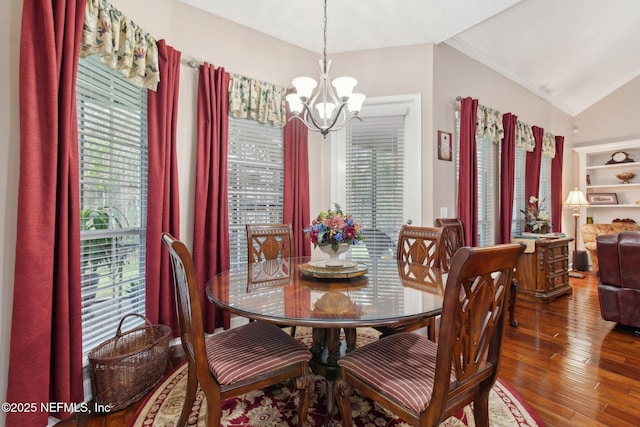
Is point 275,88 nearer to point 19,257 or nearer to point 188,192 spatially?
point 188,192

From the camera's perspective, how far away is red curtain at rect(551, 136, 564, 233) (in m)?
5.17

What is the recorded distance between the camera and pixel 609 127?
17.4 feet

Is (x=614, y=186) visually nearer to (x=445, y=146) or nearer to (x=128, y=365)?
(x=445, y=146)

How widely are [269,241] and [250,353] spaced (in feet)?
4.15

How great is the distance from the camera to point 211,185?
267 centimetres

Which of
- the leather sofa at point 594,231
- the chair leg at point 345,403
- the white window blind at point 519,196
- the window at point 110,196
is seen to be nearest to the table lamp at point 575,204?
the leather sofa at point 594,231

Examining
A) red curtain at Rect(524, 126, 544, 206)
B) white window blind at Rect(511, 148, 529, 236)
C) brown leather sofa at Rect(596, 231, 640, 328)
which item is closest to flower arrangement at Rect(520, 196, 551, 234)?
white window blind at Rect(511, 148, 529, 236)

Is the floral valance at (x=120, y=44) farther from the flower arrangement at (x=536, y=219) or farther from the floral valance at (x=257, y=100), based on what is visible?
the flower arrangement at (x=536, y=219)

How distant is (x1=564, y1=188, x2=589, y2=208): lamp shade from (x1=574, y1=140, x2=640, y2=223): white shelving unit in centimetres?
46

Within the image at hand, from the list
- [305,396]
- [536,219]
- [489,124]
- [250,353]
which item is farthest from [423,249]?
[536,219]

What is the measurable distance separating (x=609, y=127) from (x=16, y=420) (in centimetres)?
784

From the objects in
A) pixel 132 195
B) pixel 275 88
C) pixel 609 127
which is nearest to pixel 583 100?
pixel 609 127

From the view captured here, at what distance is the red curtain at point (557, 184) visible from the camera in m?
5.17

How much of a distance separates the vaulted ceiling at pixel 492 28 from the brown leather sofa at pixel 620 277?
2303mm
